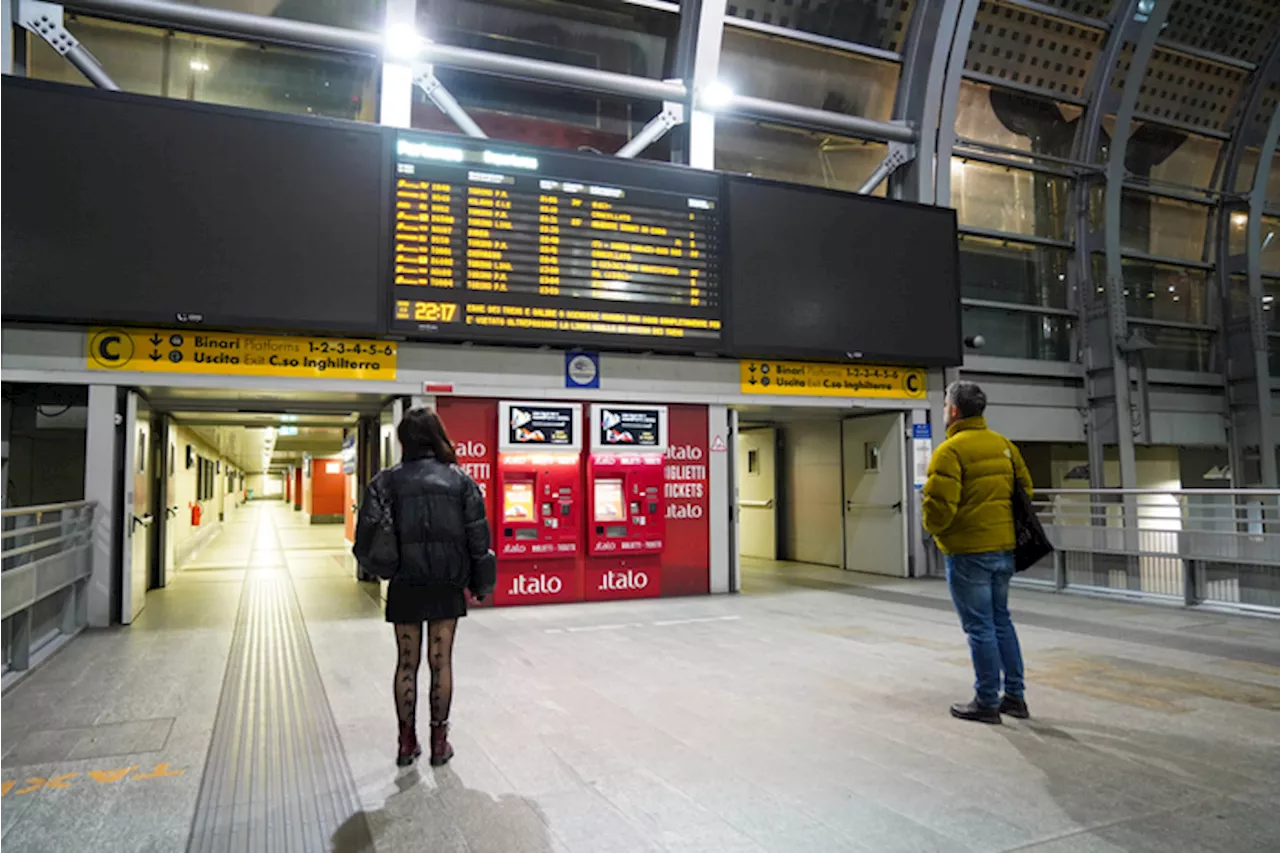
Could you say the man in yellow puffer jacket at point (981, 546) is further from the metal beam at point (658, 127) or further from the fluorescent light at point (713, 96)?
the fluorescent light at point (713, 96)

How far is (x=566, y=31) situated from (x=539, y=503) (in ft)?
16.0

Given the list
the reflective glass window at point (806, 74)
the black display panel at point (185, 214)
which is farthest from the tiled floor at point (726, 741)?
the reflective glass window at point (806, 74)

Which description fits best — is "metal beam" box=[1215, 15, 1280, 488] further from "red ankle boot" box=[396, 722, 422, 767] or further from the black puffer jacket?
"red ankle boot" box=[396, 722, 422, 767]

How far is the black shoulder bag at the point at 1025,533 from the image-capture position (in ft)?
11.7

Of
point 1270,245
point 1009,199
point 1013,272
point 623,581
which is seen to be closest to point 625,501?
point 623,581

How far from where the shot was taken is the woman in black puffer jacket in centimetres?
294

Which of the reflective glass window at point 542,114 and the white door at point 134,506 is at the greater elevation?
the reflective glass window at point 542,114

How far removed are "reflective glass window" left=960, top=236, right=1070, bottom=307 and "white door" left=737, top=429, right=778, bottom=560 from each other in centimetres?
318

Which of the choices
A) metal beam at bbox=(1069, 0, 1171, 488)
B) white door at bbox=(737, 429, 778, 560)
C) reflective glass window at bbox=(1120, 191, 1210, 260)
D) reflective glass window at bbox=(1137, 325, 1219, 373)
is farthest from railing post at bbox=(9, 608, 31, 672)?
reflective glass window at bbox=(1120, 191, 1210, 260)

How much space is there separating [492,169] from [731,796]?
5300 millimetres

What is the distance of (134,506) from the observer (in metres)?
6.39

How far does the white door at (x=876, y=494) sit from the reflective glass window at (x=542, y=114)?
3818 mm

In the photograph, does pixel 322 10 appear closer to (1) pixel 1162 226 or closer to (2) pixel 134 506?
(2) pixel 134 506

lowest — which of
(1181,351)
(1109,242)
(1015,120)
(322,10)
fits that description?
(1181,351)
